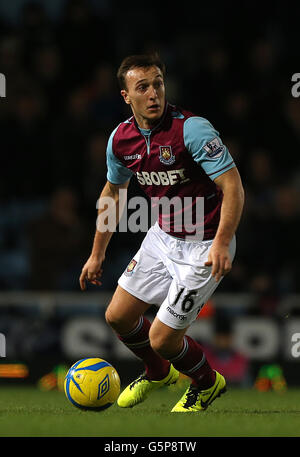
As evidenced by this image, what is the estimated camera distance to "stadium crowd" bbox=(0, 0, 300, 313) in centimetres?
938

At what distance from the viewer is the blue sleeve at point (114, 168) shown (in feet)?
19.1

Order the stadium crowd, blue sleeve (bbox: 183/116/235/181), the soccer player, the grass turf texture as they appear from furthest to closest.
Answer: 1. the stadium crowd
2. the soccer player
3. blue sleeve (bbox: 183/116/235/181)
4. the grass turf texture

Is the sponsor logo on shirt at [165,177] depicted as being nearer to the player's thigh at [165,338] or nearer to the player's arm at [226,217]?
the player's arm at [226,217]

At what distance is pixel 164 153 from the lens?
216 inches

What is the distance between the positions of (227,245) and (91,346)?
3981mm

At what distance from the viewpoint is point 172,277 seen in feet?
18.8

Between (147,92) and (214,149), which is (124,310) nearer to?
(214,149)

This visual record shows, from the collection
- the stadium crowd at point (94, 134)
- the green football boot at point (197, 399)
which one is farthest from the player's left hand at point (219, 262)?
the stadium crowd at point (94, 134)

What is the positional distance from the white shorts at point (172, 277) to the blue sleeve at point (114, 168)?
0.38 m

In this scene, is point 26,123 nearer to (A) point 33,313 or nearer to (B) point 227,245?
(A) point 33,313

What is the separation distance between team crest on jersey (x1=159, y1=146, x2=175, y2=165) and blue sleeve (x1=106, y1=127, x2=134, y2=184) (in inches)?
16.8

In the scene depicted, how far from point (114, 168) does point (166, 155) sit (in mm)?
523

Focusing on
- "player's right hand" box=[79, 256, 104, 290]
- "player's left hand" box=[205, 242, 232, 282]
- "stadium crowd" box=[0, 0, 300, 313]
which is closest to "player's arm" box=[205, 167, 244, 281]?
"player's left hand" box=[205, 242, 232, 282]

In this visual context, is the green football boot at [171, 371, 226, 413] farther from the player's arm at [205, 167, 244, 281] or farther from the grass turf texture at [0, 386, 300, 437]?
the player's arm at [205, 167, 244, 281]
